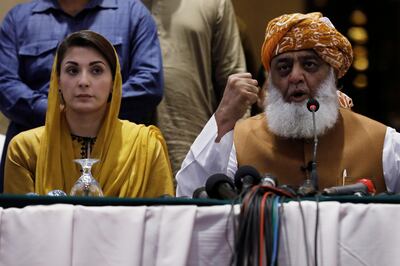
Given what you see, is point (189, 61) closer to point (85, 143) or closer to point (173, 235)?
point (85, 143)

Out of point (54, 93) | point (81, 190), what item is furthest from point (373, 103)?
point (81, 190)

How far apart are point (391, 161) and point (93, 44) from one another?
1503mm

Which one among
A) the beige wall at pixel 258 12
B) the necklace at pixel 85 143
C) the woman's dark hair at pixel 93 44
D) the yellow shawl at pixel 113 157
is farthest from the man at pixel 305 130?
the beige wall at pixel 258 12

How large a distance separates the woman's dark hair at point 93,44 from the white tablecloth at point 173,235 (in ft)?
6.04

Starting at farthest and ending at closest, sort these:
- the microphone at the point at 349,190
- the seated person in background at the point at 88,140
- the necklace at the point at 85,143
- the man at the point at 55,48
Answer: the man at the point at 55,48
the necklace at the point at 85,143
the seated person in background at the point at 88,140
the microphone at the point at 349,190

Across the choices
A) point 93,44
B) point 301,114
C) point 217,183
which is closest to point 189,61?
point 93,44

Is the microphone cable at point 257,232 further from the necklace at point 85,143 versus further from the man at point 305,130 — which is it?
the necklace at point 85,143

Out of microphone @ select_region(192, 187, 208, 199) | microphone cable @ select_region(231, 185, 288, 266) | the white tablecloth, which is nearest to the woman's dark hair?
microphone @ select_region(192, 187, 208, 199)

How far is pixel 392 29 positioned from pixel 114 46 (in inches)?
138

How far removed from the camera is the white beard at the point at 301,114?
5504 millimetres

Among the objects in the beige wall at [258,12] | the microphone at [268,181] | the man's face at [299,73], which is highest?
the beige wall at [258,12]

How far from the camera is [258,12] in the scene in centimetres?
878

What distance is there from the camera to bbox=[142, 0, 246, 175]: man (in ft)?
21.6

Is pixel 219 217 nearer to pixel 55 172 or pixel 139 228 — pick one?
pixel 139 228
